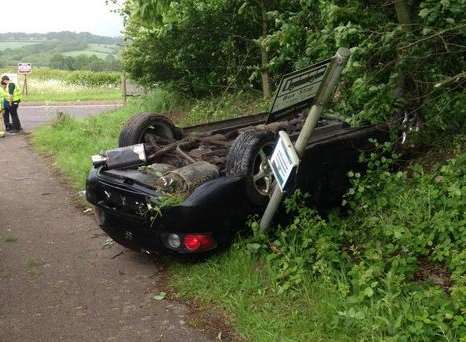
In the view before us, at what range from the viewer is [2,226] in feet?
21.0

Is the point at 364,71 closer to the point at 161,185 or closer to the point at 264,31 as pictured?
the point at 161,185

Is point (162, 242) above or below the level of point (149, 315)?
above

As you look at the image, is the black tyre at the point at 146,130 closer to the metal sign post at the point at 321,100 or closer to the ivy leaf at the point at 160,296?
the ivy leaf at the point at 160,296

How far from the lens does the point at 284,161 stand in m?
3.87

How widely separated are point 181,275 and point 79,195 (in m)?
3.43

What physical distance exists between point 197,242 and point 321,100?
58.7 inches

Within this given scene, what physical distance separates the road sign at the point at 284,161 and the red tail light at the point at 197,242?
0.80 meters

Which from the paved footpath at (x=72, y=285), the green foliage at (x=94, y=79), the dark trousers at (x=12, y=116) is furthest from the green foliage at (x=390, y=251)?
the green foliage at (x=94, y=79)

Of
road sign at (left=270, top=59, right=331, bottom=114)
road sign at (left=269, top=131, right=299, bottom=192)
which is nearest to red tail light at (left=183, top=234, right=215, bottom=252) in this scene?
road sign at (left=269, top=131, right=299, bottom=192)

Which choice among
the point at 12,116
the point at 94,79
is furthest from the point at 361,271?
the point at 94,79

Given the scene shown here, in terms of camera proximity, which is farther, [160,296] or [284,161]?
[160,296]

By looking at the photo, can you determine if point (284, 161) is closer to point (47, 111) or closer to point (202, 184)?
point (202, 184)

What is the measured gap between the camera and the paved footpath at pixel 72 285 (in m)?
3.88

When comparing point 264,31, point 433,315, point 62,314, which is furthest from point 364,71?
point 264,31
